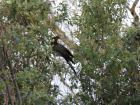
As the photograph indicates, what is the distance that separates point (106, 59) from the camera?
5.51m

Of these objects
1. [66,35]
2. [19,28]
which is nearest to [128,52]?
[66,35]

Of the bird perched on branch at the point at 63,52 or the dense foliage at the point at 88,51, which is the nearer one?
the dense foliage at the point at 88,51

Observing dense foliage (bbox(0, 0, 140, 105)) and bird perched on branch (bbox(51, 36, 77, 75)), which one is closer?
dense foliage (bbox(0, 0, 140, 105))

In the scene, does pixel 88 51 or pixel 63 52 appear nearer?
pixel 88 51

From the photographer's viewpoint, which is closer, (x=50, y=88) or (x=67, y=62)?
(x=50, y=88)

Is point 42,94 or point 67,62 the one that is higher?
point 67,62

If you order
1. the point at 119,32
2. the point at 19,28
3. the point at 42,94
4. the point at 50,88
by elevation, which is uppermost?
the point at 119,32

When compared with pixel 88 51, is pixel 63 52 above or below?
above

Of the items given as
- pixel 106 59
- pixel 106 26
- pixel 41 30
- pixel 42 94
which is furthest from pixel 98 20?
pixel 42 94

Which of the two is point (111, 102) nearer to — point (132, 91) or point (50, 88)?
point (132, 91)

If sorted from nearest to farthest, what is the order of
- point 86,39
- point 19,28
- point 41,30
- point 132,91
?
1. point 19,28
2. point 41,30
3. point 86,39
4. point 132,91

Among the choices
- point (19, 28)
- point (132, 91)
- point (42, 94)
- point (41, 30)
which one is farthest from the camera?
point (132, 91)

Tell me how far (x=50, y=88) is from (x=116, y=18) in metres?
1.42

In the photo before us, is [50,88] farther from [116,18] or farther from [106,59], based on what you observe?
[116,18]
